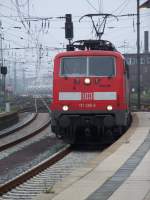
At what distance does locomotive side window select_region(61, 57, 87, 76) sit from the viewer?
1844 cm

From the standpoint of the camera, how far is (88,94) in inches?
712

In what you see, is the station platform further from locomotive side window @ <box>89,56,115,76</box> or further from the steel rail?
locomotive side window @ <box>89,56,115,76</box>

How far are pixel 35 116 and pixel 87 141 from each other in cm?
1566

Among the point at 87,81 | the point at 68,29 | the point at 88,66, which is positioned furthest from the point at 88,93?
the point at 68,29

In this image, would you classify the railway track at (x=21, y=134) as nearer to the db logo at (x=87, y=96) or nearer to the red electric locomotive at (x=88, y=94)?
the red electric locomotive at (x=88, y=94)

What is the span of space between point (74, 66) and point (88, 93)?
979 millimetres

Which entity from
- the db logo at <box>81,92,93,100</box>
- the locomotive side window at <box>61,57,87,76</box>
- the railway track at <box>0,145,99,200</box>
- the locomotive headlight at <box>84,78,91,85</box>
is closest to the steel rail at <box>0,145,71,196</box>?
the railway track at <box>0,145,99,200</box>

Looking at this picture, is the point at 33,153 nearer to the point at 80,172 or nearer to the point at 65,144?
the point at 65,144

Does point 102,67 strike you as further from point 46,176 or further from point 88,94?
point 46,176

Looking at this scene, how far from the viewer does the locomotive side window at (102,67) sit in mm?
18391

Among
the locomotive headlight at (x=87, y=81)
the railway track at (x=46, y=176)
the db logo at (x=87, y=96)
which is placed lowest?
the railway track at (x=46, y=176)

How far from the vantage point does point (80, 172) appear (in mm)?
11680

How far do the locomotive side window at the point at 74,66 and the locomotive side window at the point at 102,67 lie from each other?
22 centimetres

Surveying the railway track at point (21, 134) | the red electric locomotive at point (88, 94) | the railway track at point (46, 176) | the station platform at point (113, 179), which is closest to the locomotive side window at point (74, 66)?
the red electric locomotive at point (88, 94)
